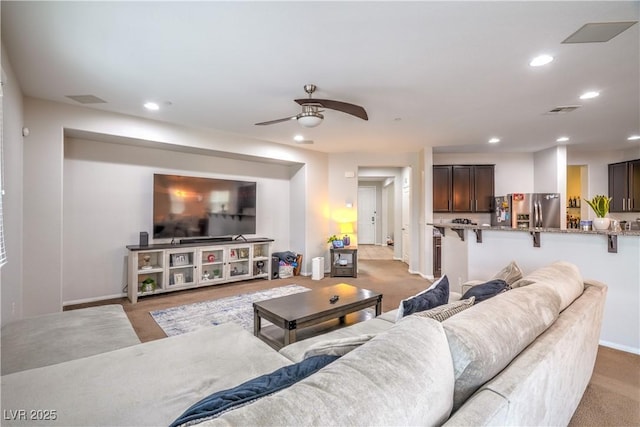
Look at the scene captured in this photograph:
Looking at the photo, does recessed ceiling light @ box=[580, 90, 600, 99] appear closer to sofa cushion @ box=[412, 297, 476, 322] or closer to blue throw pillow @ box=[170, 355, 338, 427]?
sofa cushion @ box=[412, 297, 476, 322]

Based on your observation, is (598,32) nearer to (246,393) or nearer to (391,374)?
(391,374)

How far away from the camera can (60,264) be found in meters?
3.60

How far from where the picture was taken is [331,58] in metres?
2.52

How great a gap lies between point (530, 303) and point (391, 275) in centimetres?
488

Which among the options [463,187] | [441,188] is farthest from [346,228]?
[463,187]

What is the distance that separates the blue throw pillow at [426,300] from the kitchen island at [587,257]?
1.96 meters

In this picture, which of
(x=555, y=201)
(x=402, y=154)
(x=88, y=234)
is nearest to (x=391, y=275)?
(x=402, y=154)

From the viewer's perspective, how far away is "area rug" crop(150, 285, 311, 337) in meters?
3.36

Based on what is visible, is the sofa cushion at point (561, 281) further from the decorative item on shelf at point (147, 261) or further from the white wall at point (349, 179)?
the decorative item on shelf at point (147, 261)

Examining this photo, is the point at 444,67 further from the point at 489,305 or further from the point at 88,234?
the point at 88,234

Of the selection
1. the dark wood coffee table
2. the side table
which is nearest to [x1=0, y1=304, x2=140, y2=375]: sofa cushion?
the dark wood coffee table

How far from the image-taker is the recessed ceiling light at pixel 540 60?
8.20 ft

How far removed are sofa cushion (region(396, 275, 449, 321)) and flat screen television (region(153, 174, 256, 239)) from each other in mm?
4110

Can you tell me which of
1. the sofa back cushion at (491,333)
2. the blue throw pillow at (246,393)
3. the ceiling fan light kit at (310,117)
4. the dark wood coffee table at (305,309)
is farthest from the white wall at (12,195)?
the sofa back cushion at (491,333)
